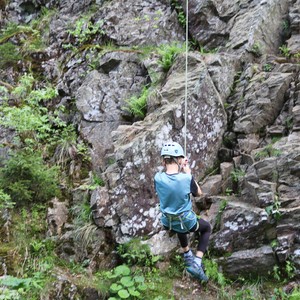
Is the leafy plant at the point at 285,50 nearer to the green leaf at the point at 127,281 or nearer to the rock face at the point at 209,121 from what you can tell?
the rock face at the point at 209,121

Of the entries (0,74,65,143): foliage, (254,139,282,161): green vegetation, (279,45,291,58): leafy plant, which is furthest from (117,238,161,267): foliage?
(279,45,291,58): leafy plant

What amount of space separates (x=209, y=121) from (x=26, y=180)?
3.96 metres

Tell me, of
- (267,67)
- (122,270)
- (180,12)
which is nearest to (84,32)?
(180,12)

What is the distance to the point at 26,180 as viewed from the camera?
24.7 feet

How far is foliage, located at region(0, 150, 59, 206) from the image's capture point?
24.3 ft

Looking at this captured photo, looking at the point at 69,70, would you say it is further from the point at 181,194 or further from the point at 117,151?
the point at 181,194

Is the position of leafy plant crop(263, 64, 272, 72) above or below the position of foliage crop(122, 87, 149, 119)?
above

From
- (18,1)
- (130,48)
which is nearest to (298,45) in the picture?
(130,48)

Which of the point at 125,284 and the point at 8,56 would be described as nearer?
the point at 125,284

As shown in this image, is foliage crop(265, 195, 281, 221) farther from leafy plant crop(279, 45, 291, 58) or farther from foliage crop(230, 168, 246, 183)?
Result: leafy plant crop(279, 45, 291, 58)

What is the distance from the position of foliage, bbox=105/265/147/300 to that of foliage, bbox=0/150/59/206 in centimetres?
234

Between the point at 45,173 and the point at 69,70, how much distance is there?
406 cm

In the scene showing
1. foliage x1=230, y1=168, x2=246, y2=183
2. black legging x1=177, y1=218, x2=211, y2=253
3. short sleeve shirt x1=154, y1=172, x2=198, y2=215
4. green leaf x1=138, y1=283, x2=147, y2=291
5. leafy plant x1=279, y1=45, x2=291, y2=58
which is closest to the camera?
short sleeve shirt x1=154, y1=172, x2=198, y2=215

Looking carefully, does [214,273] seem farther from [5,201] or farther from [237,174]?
[5,201]
